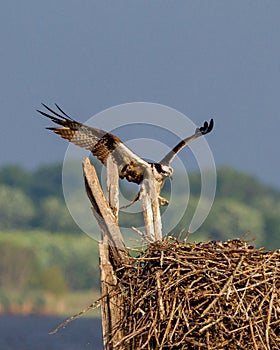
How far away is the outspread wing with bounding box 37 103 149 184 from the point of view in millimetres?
11828

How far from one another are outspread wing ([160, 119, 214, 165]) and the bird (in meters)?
0.12

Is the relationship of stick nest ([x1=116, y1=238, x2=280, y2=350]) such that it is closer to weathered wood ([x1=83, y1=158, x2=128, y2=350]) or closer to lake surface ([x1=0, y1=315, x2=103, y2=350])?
weathered wood ([x1=83, y1=158, x2=128, y2=350])

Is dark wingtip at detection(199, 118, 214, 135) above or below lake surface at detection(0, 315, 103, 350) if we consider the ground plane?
above

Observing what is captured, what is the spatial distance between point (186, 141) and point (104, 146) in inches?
44.3

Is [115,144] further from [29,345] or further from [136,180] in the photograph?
[29,345]

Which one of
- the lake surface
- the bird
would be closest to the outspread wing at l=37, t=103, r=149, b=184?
the bird

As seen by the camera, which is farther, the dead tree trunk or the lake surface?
the lake surface

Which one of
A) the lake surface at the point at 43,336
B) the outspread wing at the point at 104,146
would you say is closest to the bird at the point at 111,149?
the outspread wing at the point at 104,146

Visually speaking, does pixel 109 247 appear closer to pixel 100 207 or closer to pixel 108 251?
pixel 108 251

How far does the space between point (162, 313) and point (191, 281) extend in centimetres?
38

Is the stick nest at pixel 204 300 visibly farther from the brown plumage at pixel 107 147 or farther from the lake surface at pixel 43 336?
the lake surface at pixel 43 336

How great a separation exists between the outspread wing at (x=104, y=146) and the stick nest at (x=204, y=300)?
1.37 metres

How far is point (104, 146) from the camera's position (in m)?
11.9

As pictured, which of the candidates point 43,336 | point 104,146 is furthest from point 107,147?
point 43,336
